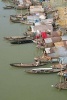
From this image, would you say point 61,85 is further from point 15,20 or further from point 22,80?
A: point 15,20

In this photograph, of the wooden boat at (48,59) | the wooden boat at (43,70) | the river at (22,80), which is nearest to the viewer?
the river at (22,80)

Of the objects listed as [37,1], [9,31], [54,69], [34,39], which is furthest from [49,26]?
[37,1]

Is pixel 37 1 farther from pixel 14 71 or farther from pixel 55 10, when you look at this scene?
pixel 14 71

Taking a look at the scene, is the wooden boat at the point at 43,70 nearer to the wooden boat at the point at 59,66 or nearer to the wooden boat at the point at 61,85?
the wooden boat at the point at 59,66

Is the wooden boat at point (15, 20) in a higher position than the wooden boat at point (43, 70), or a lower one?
higher

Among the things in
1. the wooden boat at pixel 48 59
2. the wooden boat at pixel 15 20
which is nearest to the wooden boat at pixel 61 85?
the wooden boat at pixel 48 59

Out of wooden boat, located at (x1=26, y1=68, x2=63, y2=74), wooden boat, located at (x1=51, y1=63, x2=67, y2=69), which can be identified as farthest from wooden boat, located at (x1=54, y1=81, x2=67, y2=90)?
wooden boat, located at (x1=51, y1=63, x2=67, y2=69)

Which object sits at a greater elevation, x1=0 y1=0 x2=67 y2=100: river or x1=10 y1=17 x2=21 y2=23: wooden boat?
x1=10 y1=17 x2=21 y2=23: wooden boat

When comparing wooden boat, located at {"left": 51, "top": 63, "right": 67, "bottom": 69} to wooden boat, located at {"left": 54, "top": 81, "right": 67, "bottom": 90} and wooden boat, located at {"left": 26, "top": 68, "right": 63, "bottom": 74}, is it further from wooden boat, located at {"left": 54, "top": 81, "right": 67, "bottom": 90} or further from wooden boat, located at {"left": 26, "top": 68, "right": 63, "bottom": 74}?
wooden boat, located at {"left": 54, "top": 81, "right": 67, "bottom": 90}
